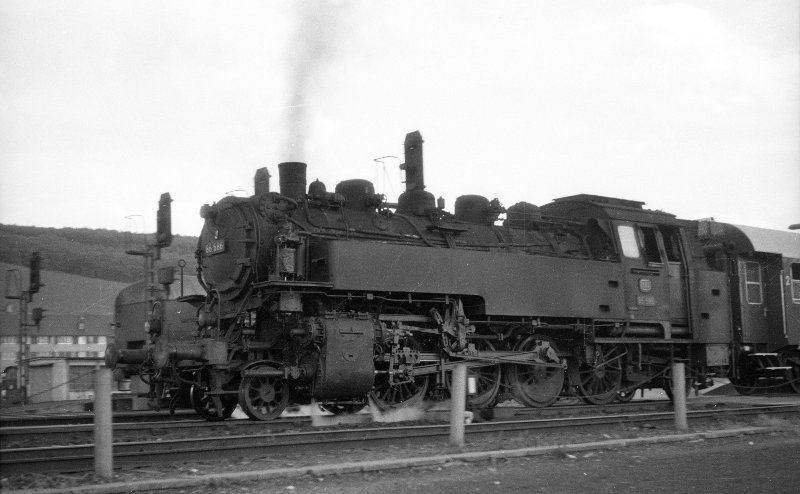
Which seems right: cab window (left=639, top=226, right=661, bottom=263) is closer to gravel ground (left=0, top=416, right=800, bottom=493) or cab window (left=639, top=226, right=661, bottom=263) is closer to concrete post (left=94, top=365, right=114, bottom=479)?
gravel ground (left=0, top=416, right=800, bottom=493)

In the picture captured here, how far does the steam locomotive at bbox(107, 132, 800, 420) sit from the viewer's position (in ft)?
32.5

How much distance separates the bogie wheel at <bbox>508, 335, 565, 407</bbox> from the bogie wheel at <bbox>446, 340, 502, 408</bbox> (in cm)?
31

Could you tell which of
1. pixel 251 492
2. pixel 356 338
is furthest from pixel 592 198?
pixel 251 492

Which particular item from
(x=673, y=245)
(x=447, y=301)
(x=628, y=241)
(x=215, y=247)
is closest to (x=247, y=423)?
(x=215, y=247)

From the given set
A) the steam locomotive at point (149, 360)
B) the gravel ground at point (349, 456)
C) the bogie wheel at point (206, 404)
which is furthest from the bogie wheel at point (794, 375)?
the steam locomotive at point (149, 360)

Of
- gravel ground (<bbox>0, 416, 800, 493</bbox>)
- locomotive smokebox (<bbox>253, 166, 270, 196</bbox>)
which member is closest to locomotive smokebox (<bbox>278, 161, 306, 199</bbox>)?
locomotive smokebox (<bbox>253, 166, 270, 196</bbox>)

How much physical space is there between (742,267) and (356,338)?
348 inches

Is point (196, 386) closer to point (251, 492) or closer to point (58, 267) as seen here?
point (251, 492)

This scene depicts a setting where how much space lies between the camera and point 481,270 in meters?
11.3

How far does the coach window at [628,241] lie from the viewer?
1316 cm

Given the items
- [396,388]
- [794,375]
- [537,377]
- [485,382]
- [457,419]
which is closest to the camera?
[457,419]

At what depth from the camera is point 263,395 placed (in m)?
9.90

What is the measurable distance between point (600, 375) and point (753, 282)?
4.49m

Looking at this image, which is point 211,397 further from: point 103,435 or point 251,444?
point 103,435
